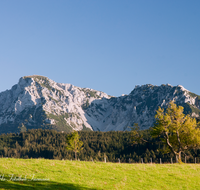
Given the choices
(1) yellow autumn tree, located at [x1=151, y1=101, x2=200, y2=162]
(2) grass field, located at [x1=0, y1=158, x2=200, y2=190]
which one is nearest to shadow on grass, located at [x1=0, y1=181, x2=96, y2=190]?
(2) grass field, located at [x1=0, y1=158, x2=200, y2=190]

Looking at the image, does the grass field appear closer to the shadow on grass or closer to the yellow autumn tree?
the shadow on grass

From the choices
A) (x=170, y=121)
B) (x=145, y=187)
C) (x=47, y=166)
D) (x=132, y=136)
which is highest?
(x=170, y=121)

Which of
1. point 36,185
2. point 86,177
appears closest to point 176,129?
point 86,177

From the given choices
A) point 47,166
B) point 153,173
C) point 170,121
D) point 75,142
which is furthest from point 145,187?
point 75,142

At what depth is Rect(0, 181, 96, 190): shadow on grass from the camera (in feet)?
58.2

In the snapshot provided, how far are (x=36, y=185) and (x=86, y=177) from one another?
5597mm

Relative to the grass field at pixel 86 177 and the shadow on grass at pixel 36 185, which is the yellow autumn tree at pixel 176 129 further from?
the shadow on grass at pixel 36 185

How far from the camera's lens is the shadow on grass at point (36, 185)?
58.2 ft

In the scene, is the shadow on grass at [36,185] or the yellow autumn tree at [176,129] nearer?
the shadow on grass at [36,185]

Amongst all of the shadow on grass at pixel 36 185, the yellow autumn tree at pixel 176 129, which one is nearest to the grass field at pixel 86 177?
the shadow on grass at pixel 36 185

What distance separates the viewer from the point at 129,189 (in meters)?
21.5

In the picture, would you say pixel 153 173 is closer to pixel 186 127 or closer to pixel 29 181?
pixel 29 181

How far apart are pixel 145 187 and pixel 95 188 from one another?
554 centimetres

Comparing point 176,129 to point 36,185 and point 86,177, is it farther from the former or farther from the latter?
point 36,185
